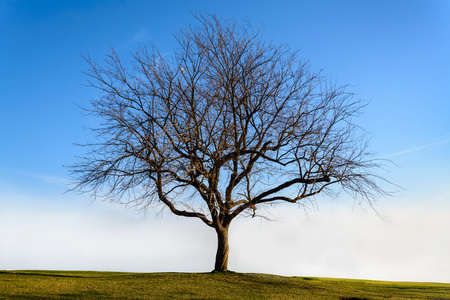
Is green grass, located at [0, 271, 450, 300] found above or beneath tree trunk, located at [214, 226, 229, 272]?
beneath

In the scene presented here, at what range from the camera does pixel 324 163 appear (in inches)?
550

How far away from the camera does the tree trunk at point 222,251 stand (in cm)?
1418

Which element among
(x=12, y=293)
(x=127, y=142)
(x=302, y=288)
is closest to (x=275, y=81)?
(x=127, y=142)

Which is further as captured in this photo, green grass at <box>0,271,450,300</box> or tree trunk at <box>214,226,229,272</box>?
tree trunk at <box>214,226,229,272</box>

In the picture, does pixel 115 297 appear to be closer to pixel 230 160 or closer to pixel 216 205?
pixel 216 205

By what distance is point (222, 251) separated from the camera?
1427 cm

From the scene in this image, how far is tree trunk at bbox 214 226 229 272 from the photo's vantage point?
14181mm

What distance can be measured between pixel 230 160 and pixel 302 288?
4.90 metres

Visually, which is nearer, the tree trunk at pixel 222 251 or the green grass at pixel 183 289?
the green grass at pixel 183 289

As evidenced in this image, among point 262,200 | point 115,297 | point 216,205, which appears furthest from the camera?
point 262,200

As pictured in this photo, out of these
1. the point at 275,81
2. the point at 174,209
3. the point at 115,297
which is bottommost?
the point at 115,297

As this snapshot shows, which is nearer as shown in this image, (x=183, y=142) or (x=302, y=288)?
(x=302, y=288)

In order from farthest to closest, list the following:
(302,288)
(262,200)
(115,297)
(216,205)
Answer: (262,200), (216,205), (302,288), (115,297)

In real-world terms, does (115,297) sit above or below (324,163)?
below
